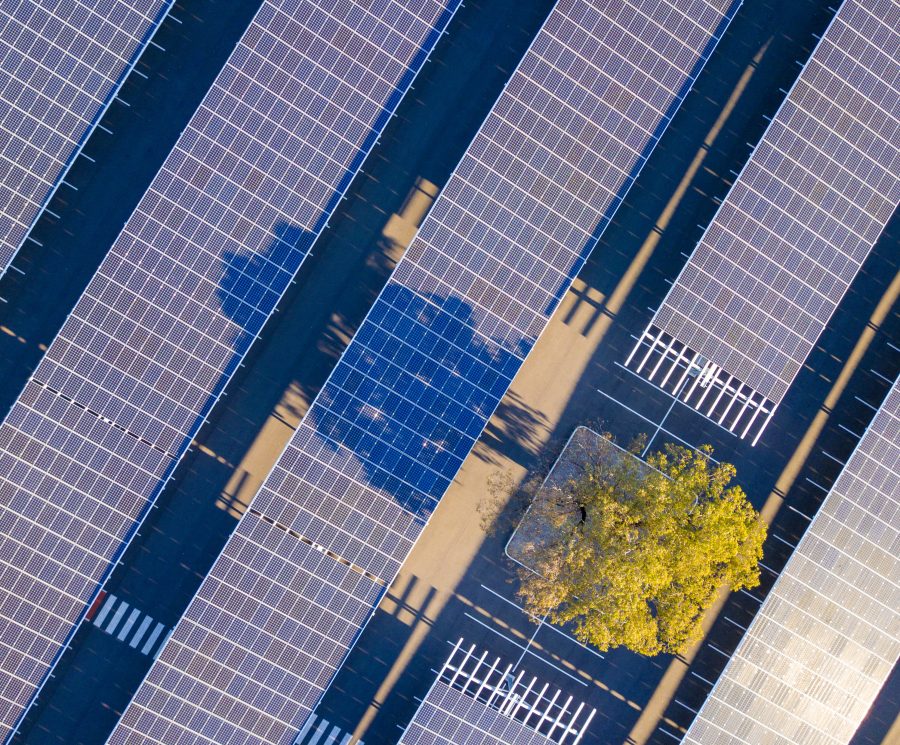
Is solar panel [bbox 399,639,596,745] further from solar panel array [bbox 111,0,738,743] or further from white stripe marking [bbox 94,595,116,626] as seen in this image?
white stripe marking [bbox 94,595,116,626]

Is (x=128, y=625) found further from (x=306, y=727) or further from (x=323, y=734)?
(x=323, y=734)

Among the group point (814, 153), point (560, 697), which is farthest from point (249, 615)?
point (814, 153)

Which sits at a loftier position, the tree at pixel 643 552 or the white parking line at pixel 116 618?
the tree at pixel 643 552

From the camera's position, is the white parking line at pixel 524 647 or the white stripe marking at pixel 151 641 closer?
the white stripe marking at pixel 151 641

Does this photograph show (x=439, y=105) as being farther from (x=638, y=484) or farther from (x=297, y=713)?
(x=297, y=713)

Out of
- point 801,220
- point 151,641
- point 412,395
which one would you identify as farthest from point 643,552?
point 151,641

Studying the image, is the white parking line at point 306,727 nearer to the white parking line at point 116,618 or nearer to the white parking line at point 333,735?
the white parking line at point 333,735

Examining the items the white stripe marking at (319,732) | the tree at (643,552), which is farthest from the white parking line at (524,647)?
the white stripe marking at (319,732)

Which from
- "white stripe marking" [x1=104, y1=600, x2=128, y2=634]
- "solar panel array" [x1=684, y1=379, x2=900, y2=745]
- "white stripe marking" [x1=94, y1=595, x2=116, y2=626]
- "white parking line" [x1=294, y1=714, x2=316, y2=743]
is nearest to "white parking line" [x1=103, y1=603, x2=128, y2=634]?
"white stripe marking" [x1=104, y1=600, x2=128, y2=634]
